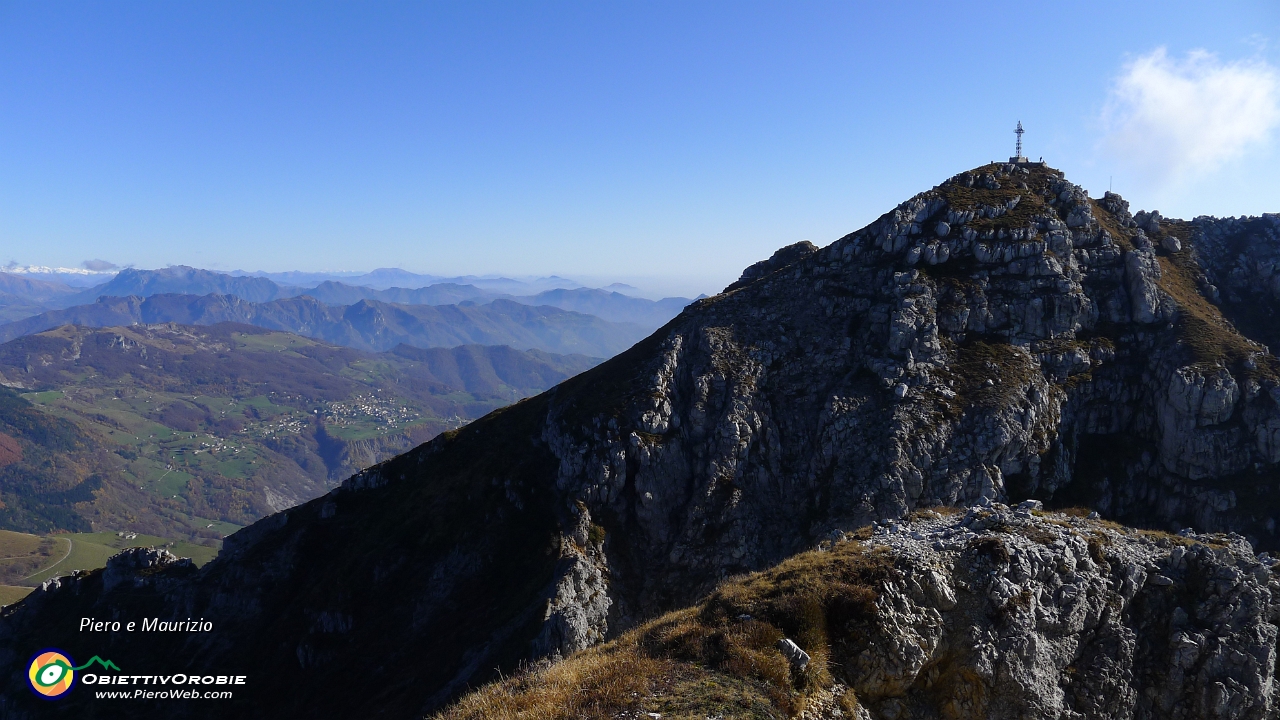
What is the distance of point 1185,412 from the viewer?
56.8 meters

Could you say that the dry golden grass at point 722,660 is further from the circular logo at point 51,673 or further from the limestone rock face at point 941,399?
the circular logo at point 51,673

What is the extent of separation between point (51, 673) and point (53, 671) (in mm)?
745

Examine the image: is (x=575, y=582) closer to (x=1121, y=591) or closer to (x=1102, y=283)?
(x=1121, y=591)

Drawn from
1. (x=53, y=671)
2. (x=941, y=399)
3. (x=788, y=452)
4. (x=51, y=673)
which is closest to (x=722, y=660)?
(x=788, y=452)

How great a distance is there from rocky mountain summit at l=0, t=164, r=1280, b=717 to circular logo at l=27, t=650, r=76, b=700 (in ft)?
6.18

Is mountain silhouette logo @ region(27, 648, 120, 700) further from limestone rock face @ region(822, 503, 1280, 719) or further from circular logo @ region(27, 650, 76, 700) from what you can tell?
limestone rock face @ region(822, 503, 1280, 719)

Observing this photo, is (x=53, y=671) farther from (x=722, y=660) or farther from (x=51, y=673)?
(x=722, y=660)

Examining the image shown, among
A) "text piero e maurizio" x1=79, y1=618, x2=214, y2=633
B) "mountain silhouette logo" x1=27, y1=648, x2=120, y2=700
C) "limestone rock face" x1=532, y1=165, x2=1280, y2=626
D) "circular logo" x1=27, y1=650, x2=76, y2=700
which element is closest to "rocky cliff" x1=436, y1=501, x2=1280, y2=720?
"limestone rock face" x1=532, y1=165, x2=1280, y2=626

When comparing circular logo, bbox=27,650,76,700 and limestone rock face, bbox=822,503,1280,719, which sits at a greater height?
limestone rock face, bbox=822,503,1280,719

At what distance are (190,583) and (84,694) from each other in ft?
40.2

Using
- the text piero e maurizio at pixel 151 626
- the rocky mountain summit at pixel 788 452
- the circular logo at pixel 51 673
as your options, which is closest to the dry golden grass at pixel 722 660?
the rocky mountain summit at pixel 788 452

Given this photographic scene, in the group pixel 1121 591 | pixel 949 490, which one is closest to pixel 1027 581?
pixel 1121 591

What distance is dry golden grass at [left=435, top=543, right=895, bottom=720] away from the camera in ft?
58.0

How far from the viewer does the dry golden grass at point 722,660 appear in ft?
58.0
